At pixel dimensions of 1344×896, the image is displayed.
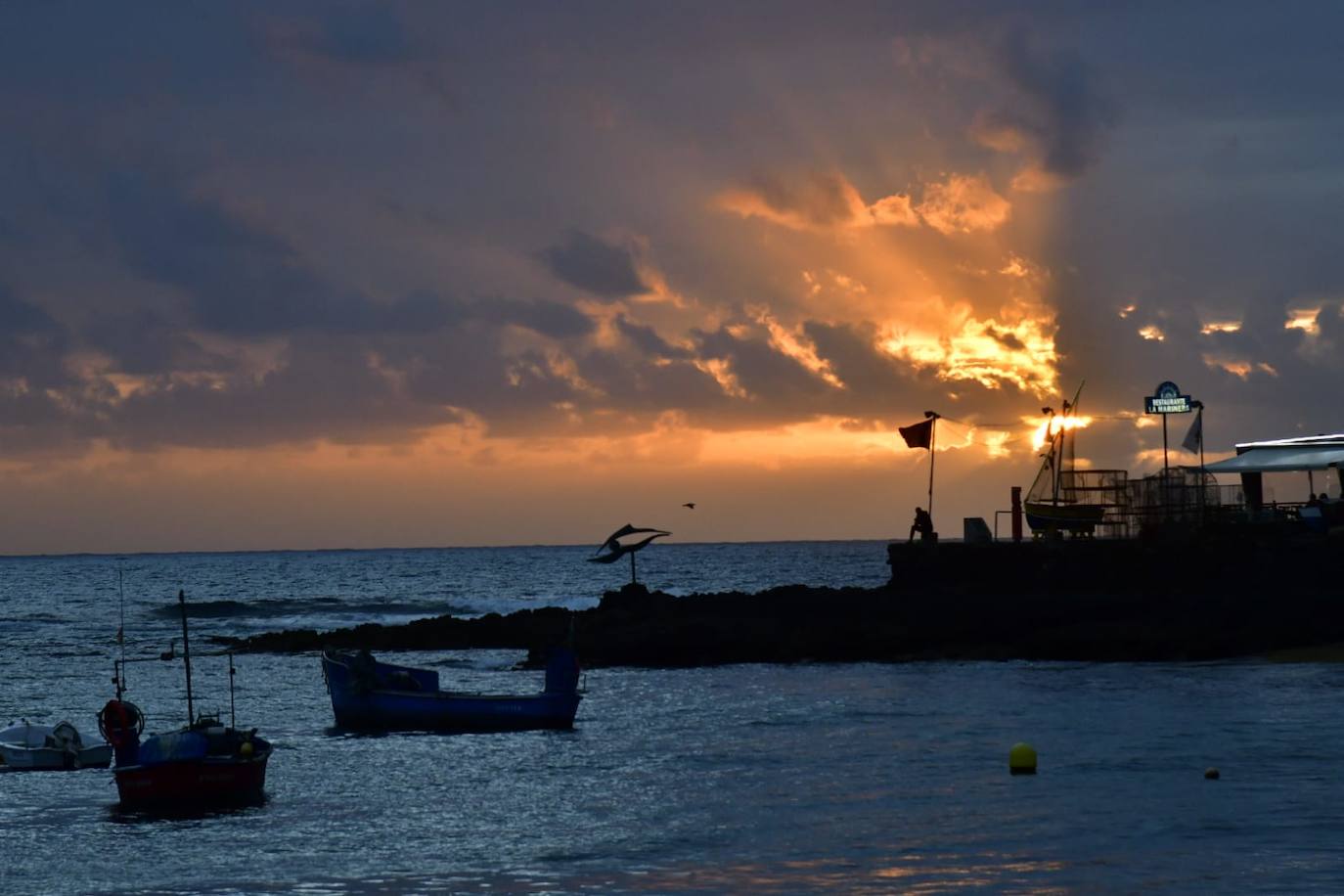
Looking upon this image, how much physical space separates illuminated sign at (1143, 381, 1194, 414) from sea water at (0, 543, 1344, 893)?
23633mm

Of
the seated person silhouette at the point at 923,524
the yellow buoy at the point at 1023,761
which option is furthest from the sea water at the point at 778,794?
the seated person silhouette at the point at 923,524

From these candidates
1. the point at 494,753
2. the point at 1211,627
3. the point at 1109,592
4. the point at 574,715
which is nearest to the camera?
the point at 494,753

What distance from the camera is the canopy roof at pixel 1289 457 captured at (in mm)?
61219

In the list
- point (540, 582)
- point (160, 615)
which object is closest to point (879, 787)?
point (160, 615)

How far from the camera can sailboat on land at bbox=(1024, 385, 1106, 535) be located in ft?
210

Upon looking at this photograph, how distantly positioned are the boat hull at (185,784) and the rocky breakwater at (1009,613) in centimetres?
1982

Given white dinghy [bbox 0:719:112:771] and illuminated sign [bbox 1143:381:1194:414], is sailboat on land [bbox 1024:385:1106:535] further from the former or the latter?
white dinghy [bbox 0:719:112:771]

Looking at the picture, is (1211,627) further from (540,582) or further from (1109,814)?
(540,582)

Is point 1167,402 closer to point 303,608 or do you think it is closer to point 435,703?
point 435,703

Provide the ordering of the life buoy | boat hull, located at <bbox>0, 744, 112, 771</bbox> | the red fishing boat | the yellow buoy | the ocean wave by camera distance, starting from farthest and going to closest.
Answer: the ocean wave < boat hull, located at <bbox>0, 744, 112, 771</bbox> < the life buoy < the yellow buoy < the red fishing boat

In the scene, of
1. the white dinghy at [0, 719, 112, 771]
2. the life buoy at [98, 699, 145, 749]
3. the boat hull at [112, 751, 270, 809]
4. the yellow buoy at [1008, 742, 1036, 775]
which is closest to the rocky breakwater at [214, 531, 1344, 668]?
the white dinghy at [0, 719, 112, 771]

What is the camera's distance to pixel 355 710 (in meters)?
39.8

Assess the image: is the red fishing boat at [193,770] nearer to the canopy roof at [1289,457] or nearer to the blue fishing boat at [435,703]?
the blue fishing boat at [435,703]

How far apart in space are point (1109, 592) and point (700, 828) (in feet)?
124
